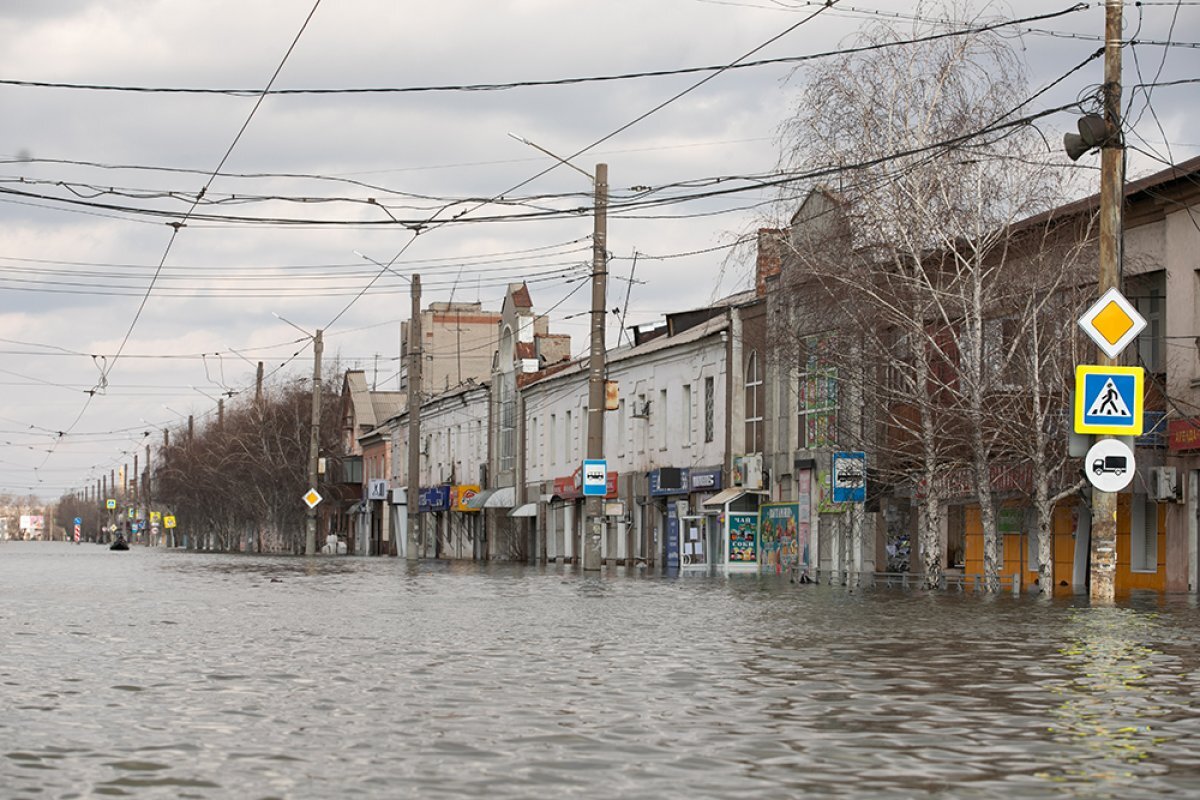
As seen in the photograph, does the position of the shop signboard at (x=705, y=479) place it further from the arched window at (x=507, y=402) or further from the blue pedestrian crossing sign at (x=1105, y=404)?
the blue pedestrian crossing sign at (x=1105, y=404)

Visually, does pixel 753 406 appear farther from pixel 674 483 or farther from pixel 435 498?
pixel 435 498

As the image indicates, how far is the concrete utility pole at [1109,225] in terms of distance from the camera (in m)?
22.3

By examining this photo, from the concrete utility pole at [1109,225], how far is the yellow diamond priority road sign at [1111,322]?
1.59 meters

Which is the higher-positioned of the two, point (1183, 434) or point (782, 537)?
point (1183, 434)

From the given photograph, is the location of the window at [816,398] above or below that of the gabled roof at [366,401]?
below

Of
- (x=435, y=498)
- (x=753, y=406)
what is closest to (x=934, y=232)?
(x=753, y=406)

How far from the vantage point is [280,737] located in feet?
30.6

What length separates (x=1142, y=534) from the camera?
34812 millimetres

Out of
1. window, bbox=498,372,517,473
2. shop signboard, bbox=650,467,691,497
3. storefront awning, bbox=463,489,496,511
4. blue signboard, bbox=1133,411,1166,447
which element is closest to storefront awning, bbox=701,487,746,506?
shop signboard, bbox=650,467,691,497

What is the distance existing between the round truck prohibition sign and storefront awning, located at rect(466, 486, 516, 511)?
5429 centimetres

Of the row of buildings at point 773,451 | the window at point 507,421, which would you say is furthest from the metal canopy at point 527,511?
the window at point 507,421

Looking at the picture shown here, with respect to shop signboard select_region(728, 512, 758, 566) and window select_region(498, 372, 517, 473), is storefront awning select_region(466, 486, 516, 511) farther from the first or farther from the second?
shop signboard select_region(728, 512, 758, 566)

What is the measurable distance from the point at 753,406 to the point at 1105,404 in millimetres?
30236

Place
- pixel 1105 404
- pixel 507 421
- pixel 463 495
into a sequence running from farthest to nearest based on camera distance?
pixel 463 495 → pixel 507 421 → pixel 1105 404
